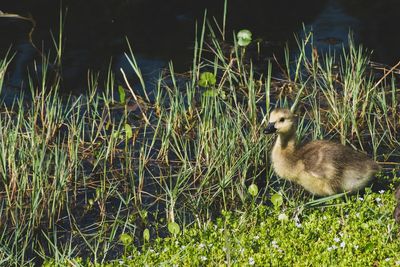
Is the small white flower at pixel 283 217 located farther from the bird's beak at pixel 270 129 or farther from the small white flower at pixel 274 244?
the bird's beak at pixel 270 129

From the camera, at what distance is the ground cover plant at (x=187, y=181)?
751 centimetres

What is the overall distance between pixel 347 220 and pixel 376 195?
1.73 ft

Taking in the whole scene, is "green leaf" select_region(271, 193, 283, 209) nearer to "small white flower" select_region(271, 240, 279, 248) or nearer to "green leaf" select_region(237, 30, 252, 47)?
"small white flower" select_region(271, 240, 279, 248)

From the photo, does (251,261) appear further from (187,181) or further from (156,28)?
(156,28)

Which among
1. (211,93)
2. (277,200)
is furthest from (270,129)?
(211,93)

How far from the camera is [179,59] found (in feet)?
36.2

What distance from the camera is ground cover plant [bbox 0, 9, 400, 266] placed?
24.6ft

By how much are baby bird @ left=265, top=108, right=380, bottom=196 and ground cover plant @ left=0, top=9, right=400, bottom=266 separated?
0.16m

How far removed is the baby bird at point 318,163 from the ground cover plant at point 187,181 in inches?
6.4

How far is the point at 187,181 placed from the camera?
8.34 m

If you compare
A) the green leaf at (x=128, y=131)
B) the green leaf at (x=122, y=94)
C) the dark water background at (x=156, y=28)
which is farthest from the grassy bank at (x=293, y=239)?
the dark water background at (x=156, y=28)

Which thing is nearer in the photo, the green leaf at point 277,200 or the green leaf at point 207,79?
the green leaf at point 277,200

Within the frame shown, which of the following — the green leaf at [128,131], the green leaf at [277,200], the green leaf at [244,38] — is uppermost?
the green leaf at [244,38]

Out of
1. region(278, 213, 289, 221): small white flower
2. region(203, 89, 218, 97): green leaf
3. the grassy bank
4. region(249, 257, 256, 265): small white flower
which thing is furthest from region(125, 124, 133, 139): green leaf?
region(249, 257, 256, 265): small white flower
